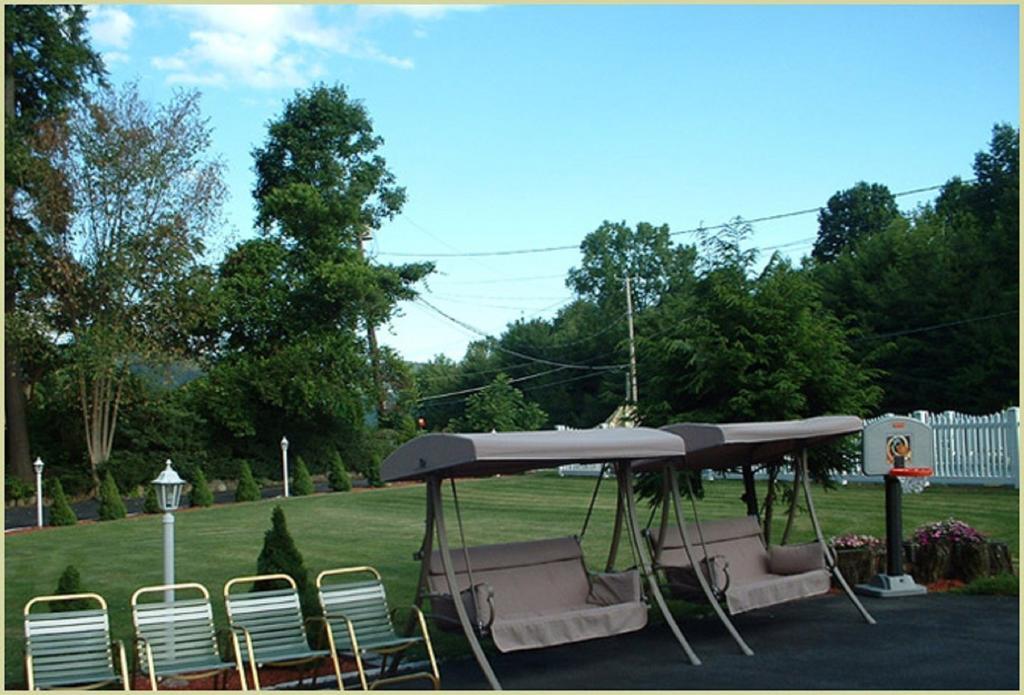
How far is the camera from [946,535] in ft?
39.2

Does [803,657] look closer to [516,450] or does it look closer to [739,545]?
[739,545]

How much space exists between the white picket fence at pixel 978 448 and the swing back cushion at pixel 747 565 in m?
13.5

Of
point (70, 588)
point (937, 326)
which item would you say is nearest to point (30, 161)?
point (70, 588)

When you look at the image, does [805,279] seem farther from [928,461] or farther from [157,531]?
[157,531]

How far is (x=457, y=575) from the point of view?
8.51 meters

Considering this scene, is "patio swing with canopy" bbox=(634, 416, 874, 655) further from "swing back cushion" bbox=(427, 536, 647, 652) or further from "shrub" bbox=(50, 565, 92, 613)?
"shrub" bbox=(50, 565, 92, 613)

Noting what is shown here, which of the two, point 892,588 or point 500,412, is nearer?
point 892,588

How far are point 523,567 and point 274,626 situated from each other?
215 cm

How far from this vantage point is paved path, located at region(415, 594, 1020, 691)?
24.9 feet

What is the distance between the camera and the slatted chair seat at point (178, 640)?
22.6ft

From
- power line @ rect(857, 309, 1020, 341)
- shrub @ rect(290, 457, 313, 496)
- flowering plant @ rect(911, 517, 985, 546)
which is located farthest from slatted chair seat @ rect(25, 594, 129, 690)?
power line @ rect(857, 309, 1020, 341)

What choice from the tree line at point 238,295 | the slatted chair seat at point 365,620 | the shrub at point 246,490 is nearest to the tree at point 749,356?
the slatted chair seat at point 365,620

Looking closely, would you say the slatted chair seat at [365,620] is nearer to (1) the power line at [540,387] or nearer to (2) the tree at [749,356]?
(2) the tree at [749,356]

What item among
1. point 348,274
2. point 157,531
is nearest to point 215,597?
point 157,531
